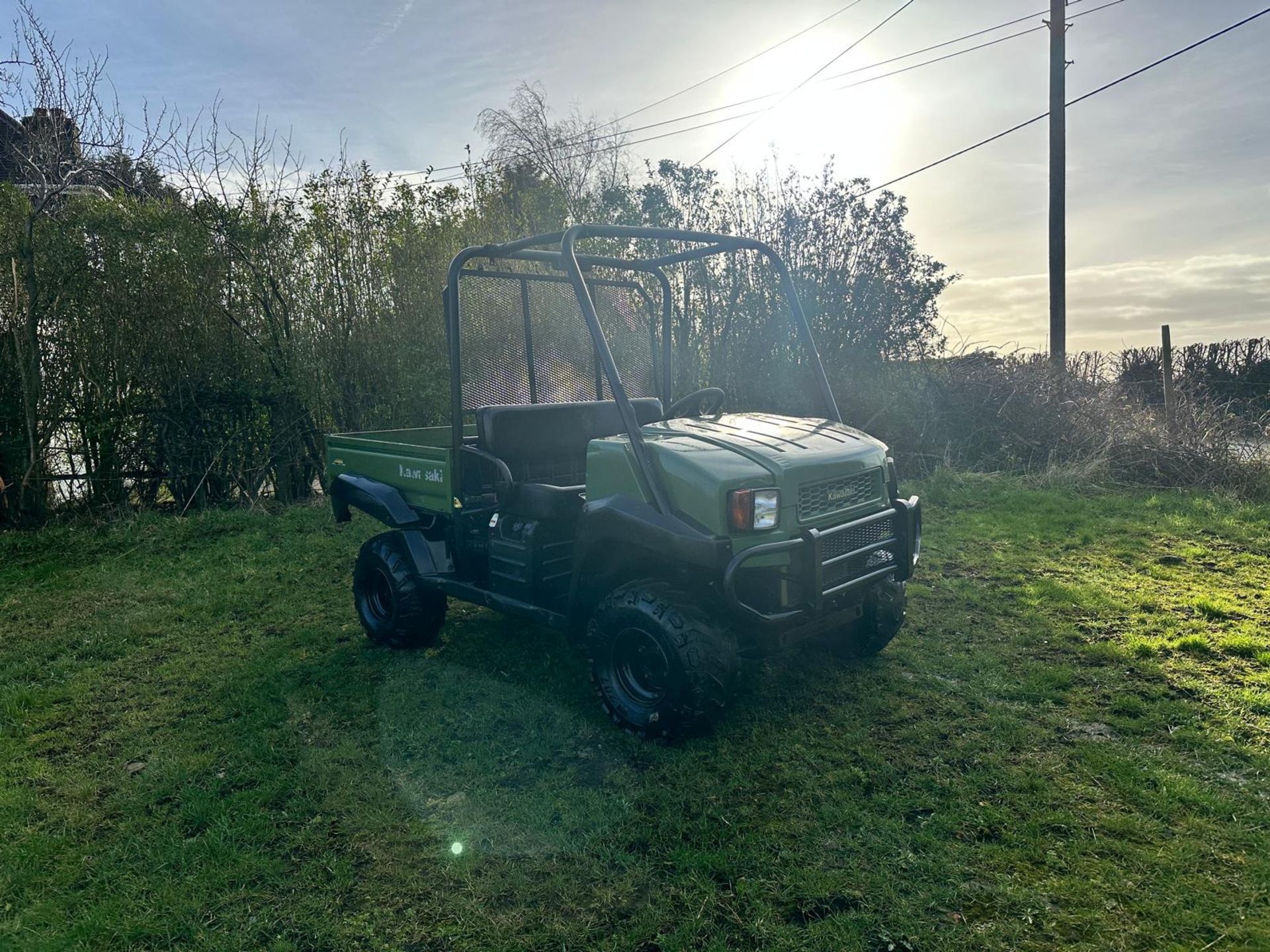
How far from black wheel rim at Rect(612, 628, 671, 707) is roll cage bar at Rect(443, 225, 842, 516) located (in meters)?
0.55

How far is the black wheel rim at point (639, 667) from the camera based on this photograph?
329 centimetres

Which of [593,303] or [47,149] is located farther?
[47,149]

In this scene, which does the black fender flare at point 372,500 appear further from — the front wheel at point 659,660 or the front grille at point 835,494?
the front grille at point 835,494

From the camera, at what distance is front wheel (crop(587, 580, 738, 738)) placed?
3059 millimetres

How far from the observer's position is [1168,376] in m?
9.48

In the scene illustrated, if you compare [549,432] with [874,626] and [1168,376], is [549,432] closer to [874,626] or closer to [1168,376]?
[874,626]

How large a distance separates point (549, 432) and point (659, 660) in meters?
1.52

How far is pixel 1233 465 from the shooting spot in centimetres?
825

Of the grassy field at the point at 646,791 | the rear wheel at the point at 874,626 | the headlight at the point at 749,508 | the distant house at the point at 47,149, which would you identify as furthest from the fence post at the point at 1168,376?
the distant house at the point at 47,149

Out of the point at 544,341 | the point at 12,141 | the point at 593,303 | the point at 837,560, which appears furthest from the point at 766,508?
the point at 12,141

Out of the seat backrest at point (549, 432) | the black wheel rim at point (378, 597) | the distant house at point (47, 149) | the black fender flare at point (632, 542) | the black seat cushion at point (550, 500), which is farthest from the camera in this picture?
the distant house at point (47, 149)

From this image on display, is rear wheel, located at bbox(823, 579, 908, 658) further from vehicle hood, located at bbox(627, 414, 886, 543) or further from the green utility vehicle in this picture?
vehicle hood, located at bbox(627, 414, 886, 543)

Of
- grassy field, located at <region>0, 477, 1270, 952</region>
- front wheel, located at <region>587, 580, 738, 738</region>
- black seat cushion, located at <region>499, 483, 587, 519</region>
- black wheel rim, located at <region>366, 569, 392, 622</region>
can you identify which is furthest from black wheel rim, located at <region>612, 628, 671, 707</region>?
black wheel rim, located at <region>366, 569, 392, 622</region>

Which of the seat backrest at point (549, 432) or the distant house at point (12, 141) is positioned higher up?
the distant house at point (12, 141)
